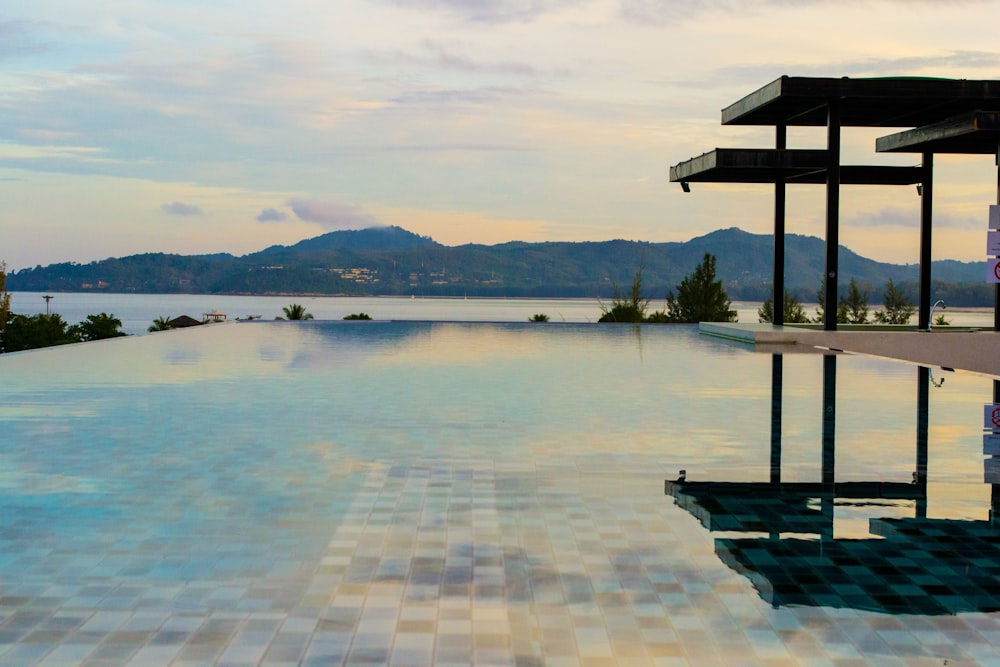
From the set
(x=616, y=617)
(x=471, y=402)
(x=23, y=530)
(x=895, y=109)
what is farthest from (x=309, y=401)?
(x=895, y=109)

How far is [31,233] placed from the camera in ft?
111

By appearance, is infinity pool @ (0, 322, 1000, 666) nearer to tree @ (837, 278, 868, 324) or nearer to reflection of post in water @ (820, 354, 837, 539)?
reflection of post in water @ (820, 354, 837, 539)

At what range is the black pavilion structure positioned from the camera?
39.7ft

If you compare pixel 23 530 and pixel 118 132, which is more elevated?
pixel 118 132

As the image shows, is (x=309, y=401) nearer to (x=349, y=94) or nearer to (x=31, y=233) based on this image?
(x=349, y=94)

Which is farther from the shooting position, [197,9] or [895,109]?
[197,9]

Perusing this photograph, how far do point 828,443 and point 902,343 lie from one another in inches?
318

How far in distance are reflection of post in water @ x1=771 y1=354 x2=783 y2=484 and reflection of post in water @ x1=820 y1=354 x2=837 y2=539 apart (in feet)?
0.76

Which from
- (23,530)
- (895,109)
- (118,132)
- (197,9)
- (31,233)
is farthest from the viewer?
(31,233)

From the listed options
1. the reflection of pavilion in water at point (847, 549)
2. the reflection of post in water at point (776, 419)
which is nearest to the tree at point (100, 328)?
the reflection of post in water at point (776, 419)

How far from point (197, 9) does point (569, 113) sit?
33.5 ft

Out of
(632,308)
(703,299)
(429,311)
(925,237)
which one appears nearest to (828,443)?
(925,237)

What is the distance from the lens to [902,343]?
13.1 m

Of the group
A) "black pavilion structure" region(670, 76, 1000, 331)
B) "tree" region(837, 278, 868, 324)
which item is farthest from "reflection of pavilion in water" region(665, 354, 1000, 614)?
"tree" region(837, 278, 868, 324)
